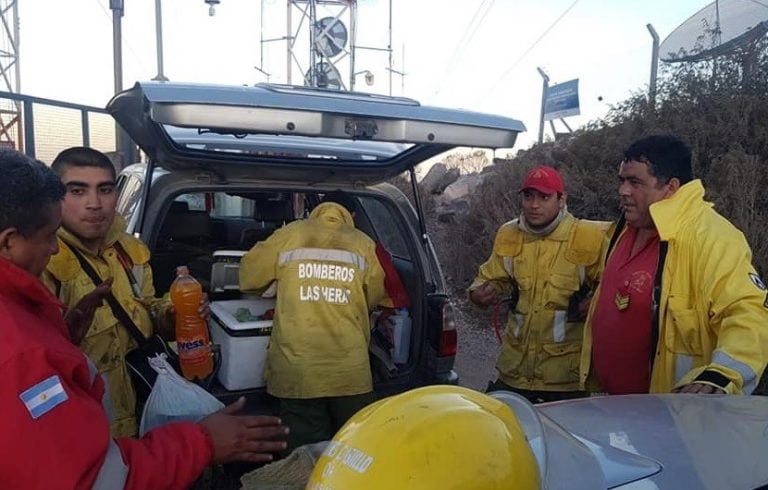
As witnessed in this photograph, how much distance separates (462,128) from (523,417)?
4.50 ft

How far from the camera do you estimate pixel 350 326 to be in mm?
2848

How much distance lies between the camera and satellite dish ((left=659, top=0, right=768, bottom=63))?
7473 millimetres

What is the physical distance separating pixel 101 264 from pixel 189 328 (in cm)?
48

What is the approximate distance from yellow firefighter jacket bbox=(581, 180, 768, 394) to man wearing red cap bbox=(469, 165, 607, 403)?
676 millimetres

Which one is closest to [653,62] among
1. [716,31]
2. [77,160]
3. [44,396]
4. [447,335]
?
[716,31]

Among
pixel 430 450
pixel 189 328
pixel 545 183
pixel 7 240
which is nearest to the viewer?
pixel 430 450

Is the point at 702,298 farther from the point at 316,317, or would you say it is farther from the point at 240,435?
the point at 240,435

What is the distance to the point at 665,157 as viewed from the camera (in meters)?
2.61

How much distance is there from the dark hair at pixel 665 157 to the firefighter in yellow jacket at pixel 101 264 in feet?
7.45

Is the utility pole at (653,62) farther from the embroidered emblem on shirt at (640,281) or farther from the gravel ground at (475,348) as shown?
the embroidered emblem on shirt at (640,281)

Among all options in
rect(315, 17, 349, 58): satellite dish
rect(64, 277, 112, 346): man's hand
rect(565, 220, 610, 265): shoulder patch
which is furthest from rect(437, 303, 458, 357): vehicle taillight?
rect(315, 17, 349, 58): satellite dish

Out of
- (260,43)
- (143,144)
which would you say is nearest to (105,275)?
(143,144)

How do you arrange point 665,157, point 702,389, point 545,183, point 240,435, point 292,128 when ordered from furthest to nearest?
point 545,183 → point 665,157 → point 292,128 → point 702,389 → point 240,435

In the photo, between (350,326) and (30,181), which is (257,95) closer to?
(30,181)
